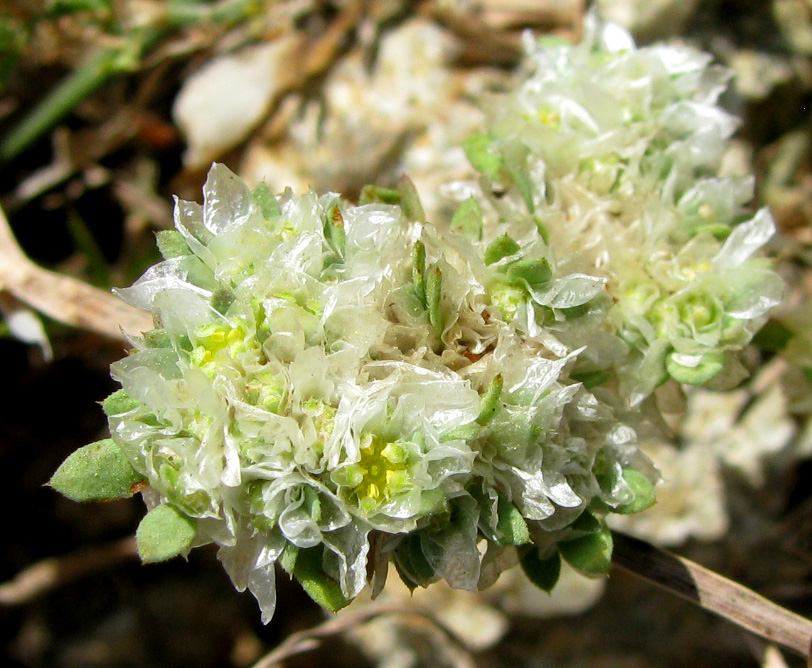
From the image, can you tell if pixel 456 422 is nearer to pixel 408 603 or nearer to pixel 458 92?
pixel 408 603

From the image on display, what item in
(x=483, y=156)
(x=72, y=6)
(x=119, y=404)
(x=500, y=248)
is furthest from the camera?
(x=72, y=6)

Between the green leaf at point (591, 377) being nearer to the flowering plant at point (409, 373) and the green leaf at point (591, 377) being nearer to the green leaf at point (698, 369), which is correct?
the flowering plant at point (409, 373)

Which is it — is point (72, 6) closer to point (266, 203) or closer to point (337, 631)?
point (266, 203)

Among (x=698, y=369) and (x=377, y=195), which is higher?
(x=377, y=195)

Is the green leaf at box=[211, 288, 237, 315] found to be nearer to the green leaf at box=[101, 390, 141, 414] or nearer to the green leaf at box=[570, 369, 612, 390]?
the green leaf at box=[101, 390, 141, 414]

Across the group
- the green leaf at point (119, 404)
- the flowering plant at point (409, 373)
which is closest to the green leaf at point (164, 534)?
the flowering plant at point (409, 373)

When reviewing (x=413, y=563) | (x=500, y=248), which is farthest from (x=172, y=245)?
Answer: (x=413, y=563)
